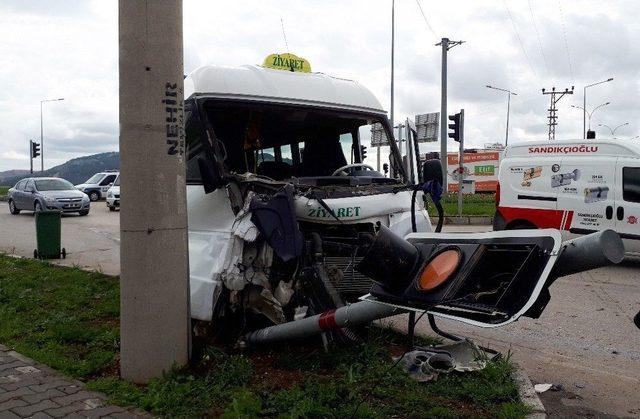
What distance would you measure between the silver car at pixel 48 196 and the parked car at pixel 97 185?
31.0 feet

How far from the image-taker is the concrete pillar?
167 inches

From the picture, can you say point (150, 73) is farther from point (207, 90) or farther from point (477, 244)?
point (477, 244)

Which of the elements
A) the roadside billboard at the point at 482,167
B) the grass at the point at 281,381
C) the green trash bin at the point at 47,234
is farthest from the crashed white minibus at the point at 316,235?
the roadside billboard at the point at 482,167

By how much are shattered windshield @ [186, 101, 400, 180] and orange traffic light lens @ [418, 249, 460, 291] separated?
2.53 meters

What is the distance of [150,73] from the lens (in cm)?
426

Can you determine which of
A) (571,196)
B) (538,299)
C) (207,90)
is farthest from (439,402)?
(571,196)

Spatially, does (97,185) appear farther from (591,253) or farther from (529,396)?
(591,253)

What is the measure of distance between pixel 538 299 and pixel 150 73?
2.99 m

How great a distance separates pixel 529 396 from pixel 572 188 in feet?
28.0

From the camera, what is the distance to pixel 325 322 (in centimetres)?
432

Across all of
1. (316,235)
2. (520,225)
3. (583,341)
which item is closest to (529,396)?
(316,235)

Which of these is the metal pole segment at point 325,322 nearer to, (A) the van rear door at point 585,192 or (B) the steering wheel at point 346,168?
(B) the steering wheel at point 346,168

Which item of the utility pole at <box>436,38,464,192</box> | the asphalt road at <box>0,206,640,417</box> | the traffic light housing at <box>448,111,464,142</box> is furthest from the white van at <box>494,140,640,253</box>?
the utility pole at <box>436,38,464,192</box>

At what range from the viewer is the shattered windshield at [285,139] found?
18.9ft
